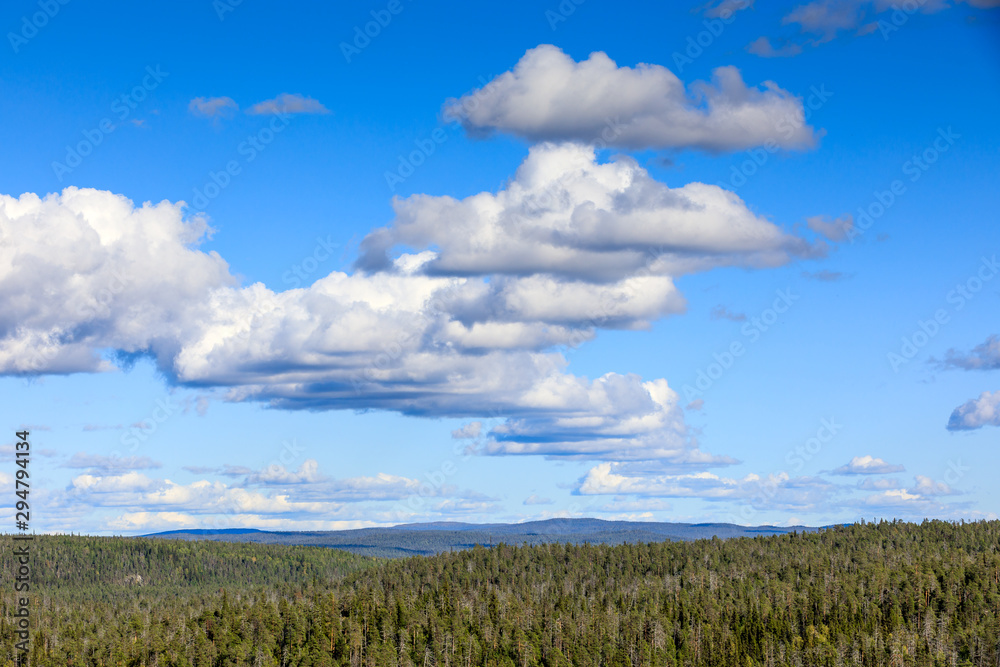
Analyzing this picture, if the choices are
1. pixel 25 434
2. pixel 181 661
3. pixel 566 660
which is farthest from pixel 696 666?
pixel 25 434

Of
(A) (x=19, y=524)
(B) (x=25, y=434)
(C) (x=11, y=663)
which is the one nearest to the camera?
(B) (x=25, y=434)

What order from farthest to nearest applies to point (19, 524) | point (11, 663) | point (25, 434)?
point (11, 663) → point (19, 524) → point (25, 434)

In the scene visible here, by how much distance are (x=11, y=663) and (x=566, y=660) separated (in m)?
103

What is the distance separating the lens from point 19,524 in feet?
324

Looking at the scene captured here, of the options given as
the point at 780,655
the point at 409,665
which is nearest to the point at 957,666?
the point at 780,655

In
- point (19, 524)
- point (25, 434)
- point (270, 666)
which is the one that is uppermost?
point (25, 434)

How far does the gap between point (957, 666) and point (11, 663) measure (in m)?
177

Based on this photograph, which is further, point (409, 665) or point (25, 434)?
point (409, 665)

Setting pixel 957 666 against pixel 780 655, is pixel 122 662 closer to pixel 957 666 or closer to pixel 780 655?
pixel 780 655

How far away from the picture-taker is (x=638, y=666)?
196750mm

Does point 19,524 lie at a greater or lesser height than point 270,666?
greater

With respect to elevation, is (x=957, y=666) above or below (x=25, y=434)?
below

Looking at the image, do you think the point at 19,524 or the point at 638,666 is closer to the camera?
the point at 19,524

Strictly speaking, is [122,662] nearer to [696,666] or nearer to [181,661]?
[181,661]
